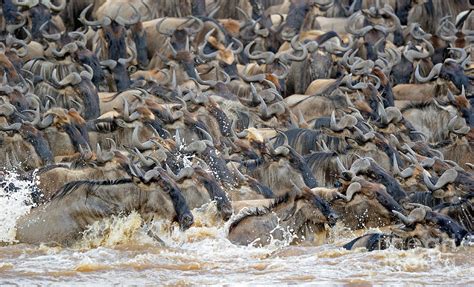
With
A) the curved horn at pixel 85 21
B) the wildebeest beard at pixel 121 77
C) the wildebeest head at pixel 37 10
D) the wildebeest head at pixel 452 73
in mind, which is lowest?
the wildebeest head at pixel 452 73

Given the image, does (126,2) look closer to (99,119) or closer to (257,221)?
(99,119)

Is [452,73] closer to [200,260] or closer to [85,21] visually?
[85,21]

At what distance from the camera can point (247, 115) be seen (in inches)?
818

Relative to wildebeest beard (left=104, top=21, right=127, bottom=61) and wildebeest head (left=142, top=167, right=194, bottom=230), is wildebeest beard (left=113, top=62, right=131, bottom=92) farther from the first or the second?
wildebeest head (left=142, top=167, right=194, bottom=230)

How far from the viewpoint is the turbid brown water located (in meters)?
15.0

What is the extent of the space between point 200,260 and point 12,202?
197 centimetres

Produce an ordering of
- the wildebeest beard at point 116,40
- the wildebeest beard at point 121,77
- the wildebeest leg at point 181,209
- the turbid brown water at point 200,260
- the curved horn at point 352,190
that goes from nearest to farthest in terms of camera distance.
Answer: the turbid brown water at point 200,260
the wildebeest leg at point 181,209
the curved horn at point 352,190
the wildebeest beard at point 121,77
the wildebeest beard at point 116,40

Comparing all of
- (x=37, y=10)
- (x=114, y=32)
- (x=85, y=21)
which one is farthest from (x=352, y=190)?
(x=37, y=10)

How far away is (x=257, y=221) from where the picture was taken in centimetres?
1623

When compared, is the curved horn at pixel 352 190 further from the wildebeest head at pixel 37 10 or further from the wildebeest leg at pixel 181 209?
the wildebeest head at pixel 37 10

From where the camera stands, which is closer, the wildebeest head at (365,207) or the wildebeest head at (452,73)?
the wildebeest head at (365,207)

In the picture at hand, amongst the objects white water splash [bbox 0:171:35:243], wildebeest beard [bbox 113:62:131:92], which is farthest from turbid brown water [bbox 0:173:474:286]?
wildebeest beard [bbox 113:62:131:92]

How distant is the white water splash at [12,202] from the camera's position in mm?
16359

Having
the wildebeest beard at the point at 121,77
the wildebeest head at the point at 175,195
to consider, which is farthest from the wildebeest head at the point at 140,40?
the wildebeest head at the point at 175,195
